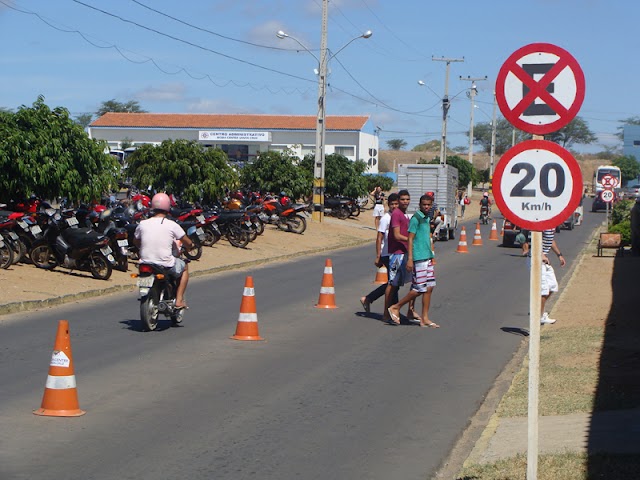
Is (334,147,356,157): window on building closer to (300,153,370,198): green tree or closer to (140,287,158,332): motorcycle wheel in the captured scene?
(300,153,370,198): green tree

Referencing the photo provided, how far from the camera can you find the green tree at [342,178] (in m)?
47.7

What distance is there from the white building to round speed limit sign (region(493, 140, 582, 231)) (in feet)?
265

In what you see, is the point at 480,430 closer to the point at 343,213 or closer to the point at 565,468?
the point at 565,468

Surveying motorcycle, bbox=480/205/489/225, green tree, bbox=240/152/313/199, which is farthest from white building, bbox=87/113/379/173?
green tree, bbox=240/152/313/199

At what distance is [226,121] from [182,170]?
64439mm

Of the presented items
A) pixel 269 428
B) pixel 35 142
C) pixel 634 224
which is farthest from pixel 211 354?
pixel 634 224

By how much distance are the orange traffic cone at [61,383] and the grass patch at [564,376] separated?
366 cm

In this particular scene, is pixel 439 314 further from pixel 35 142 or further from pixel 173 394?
pixel 35 142

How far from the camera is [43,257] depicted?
19328 mm

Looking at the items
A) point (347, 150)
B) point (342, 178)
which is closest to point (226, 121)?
point (347, 150)

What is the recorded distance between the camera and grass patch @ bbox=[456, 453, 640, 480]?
6301mm

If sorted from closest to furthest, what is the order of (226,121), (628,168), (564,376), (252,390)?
(252,390), (564,376), (226,121), (628,168)

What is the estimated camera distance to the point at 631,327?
46.0 feet

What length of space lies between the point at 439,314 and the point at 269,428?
328 inches
